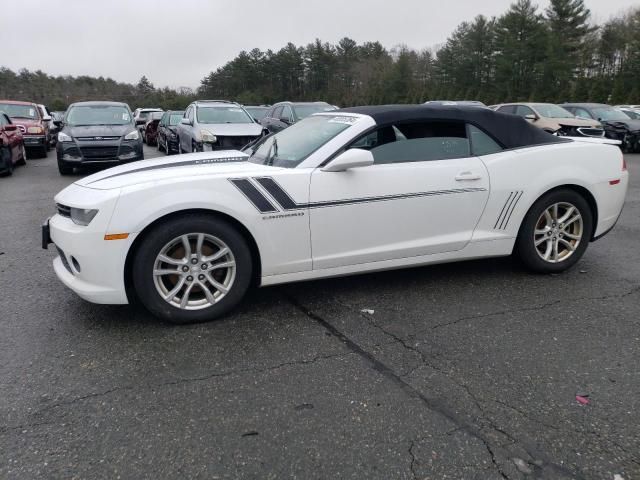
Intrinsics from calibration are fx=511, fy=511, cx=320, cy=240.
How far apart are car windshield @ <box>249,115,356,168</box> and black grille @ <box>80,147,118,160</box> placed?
8071 millimetres

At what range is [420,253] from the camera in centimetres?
411

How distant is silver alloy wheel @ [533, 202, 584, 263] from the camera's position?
4582 mm

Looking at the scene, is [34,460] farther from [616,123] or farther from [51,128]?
[51,128]

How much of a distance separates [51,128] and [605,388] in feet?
77.6

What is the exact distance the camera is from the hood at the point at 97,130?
1175cm

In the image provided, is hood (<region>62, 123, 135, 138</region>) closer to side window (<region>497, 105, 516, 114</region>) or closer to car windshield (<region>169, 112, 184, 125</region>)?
car windshield (<region>169, 112, 184, 125</region>)

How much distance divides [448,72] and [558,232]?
5709cm

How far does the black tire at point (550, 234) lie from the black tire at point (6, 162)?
12.1 metres

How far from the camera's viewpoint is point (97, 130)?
468 inches

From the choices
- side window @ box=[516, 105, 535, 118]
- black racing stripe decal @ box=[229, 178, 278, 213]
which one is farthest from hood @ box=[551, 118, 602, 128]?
black racing stripe decal @ box=[229, 178, 278, 213]

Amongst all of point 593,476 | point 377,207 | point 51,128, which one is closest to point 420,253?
point 377,207

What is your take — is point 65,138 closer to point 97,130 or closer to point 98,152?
point 97,130

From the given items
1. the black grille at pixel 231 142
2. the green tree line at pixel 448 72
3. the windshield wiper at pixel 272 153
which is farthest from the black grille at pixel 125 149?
the green tree line at pixel 448 72

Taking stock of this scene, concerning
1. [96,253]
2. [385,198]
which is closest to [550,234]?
[385,198]
